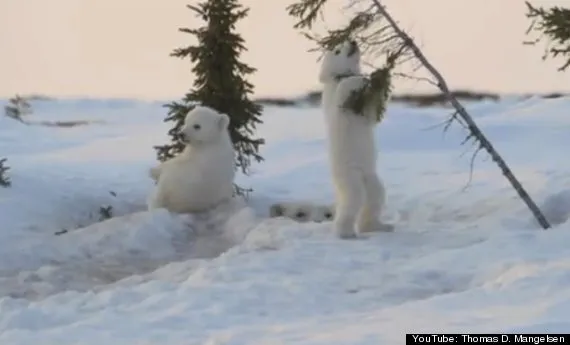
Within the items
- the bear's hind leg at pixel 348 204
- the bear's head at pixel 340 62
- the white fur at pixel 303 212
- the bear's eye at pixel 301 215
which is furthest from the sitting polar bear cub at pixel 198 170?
the bear's hind leg at pixel 348 204

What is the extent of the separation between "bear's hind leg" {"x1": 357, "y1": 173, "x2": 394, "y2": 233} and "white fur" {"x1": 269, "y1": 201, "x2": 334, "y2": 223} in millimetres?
1879

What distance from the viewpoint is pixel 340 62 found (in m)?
9.91

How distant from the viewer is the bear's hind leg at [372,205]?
9.73m

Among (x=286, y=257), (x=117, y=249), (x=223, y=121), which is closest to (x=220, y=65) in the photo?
(x=223, y=121)

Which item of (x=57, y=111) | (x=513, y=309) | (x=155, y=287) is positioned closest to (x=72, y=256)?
(x=155, y=287)

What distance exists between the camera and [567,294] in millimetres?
6121

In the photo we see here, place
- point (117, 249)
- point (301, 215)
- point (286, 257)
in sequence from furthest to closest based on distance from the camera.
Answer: point (301, 215) < point (117, 249) < point (286, 257)

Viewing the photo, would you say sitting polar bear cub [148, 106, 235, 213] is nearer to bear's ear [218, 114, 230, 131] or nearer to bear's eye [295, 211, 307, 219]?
bear's ear [218, 114, 230, 131]

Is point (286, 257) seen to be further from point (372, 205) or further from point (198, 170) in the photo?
point (198, 170)

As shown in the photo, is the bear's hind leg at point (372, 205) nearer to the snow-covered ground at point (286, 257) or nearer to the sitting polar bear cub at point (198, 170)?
the snow-covered ground at point (286, 257)

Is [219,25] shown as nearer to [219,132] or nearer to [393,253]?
[219,132]

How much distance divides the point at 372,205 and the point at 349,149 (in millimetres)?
586

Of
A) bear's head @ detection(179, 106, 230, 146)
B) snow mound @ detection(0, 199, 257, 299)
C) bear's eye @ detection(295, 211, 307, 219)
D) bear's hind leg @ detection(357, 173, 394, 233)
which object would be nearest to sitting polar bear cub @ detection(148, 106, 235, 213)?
bear's head @ detection(179, 106, 230, 146)

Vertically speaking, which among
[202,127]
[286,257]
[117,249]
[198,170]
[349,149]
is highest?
[202,127]
